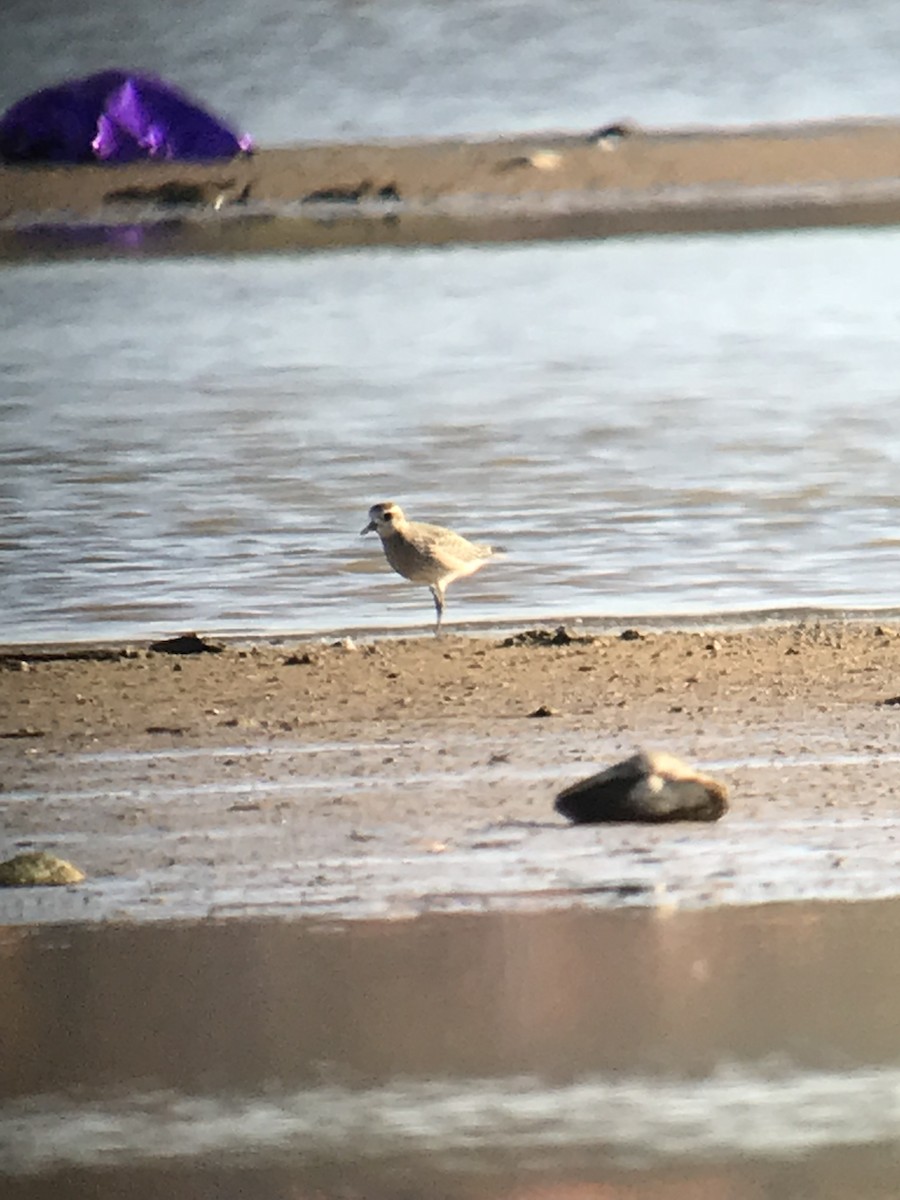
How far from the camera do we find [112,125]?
23.6 metres

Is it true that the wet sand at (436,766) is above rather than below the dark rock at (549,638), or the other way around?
below

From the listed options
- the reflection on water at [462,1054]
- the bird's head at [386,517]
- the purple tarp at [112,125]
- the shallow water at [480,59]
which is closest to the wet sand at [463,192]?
the purple tarp at [112,125]

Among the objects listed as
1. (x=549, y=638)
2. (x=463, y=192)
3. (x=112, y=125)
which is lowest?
(x=549, y=638)

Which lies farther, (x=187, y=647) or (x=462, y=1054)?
(x=187, y=647)

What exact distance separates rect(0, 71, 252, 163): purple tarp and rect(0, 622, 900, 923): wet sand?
16.9 metres

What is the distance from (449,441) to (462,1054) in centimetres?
727

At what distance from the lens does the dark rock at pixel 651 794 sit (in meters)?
4.76

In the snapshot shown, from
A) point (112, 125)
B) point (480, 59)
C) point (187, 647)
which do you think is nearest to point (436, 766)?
point (187, 647)

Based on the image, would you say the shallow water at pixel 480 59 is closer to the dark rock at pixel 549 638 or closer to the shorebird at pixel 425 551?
the shorebird at pixel 425 551

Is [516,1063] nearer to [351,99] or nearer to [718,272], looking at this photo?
[718,272]

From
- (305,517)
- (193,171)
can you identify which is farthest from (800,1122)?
(193,171)

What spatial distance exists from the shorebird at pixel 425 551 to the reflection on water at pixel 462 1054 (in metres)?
3.01

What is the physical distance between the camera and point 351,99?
84.1 feet

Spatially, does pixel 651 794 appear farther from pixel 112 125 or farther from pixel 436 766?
pixel 112 125
